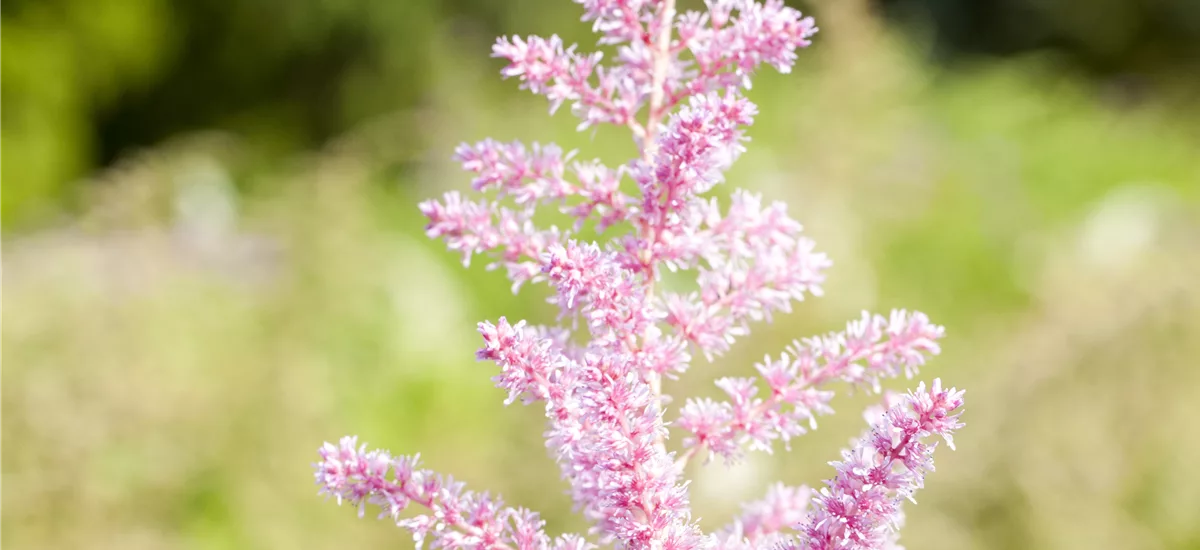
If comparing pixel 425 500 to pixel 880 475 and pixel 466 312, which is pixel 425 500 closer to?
→ pixel 880 475

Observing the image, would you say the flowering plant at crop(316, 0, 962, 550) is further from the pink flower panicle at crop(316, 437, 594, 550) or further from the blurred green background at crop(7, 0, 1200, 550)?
the blurred green background at crop(7, 0, 1200, 550)

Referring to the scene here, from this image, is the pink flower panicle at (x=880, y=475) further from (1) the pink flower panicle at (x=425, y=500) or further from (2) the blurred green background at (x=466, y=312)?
(2) the blurred green background at (x=466, y=312)

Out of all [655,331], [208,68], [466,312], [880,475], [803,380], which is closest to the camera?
[880,475]

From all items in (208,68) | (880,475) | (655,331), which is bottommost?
(880,475)

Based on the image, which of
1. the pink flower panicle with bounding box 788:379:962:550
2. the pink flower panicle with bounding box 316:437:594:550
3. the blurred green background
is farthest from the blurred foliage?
the pink flower panicle with bounding box 788:379:962:550

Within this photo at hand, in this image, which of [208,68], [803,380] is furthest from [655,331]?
[208,68]
